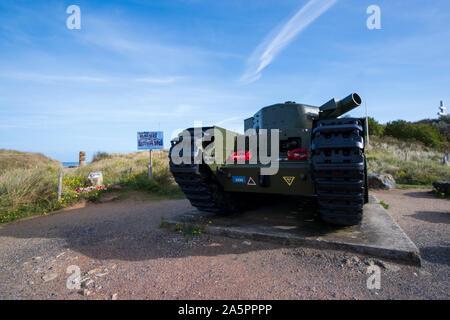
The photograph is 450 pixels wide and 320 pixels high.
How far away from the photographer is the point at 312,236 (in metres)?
3.57

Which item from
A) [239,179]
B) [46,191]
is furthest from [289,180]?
[46,191]

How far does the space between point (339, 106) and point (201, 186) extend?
2659mm

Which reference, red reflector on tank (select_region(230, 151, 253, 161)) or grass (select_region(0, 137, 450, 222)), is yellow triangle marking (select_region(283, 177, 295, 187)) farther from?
grass (select_region(0, 137, 450, 222))

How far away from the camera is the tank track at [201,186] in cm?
391

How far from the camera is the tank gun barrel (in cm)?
411

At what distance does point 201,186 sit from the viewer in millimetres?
4090

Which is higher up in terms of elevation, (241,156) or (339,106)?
(339,106)

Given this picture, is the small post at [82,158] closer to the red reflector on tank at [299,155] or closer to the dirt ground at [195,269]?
the dirt ground at [195,269]

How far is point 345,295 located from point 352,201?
3.49ft

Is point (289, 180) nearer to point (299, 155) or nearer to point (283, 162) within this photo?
point (283, 162)

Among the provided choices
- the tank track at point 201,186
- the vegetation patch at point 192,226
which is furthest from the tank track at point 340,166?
the vegetation patch at point 192,226
